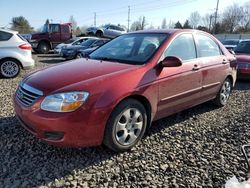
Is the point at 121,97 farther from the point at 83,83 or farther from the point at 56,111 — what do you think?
the point at 56,111

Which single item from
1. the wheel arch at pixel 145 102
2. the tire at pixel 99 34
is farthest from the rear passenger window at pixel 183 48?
the tire at pixel 99 34

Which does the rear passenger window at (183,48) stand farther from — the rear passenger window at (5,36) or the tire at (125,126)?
the rear passenger window at (5,36)

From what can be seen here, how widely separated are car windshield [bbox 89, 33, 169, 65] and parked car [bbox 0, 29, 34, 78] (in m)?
4.80

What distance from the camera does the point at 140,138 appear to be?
12.2 ft

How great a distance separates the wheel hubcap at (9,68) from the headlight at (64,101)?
6.23 meters

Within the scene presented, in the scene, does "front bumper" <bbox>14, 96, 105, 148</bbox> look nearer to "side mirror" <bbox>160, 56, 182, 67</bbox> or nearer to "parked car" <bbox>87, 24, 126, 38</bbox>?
"side mirror" <bbox>160, 56, 182, 67</bbox>

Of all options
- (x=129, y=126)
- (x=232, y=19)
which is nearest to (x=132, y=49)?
(x=129, y=126)

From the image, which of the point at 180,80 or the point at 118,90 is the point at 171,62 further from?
the point at 118,90

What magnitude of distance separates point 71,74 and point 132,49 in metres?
1.20

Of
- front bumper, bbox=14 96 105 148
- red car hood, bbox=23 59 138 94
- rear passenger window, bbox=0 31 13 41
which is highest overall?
rear passenger window, bbox=0 31 13 41

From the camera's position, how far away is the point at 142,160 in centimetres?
336

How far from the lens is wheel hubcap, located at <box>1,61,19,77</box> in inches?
338

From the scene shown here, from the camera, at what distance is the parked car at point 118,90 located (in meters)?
3.09

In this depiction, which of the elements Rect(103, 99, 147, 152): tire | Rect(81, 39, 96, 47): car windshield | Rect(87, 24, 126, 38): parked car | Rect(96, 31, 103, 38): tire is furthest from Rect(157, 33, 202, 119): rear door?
Rect(96, 31, 103, 38): tire
